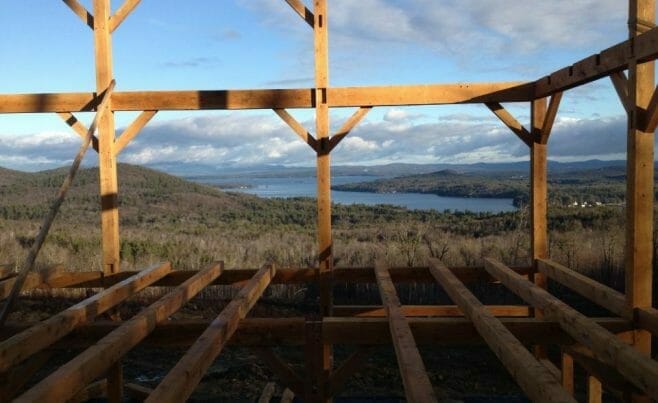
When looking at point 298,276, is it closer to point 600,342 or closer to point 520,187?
point 600,342

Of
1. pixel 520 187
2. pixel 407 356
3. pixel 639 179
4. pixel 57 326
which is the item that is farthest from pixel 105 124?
pixel 520 187

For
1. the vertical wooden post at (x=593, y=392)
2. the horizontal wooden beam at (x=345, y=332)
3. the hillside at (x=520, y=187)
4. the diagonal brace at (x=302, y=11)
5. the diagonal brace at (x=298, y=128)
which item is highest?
the diagonal brace at (x=302, y=11)

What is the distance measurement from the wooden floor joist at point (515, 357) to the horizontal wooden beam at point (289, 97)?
2195mm

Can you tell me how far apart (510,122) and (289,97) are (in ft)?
7.47

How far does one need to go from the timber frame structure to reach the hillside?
13908 millimetres

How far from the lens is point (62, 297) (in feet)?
32.5

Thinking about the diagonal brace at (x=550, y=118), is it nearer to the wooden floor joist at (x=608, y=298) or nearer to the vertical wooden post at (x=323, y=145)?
the wooden floor joist at (x=608, y=298)

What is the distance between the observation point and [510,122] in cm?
627

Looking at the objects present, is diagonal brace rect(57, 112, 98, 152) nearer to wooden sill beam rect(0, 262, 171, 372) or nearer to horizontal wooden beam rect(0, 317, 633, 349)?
wooden sill beam rect(0, 262, 171, 372)

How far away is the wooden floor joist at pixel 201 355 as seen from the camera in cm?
282

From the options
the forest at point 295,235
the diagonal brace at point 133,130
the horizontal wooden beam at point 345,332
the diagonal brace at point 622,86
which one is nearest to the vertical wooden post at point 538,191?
the diagonal brace at point 622,86

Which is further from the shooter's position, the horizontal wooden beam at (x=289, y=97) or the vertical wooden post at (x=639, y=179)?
the horizontal wooden beam at (x=289, y=97)

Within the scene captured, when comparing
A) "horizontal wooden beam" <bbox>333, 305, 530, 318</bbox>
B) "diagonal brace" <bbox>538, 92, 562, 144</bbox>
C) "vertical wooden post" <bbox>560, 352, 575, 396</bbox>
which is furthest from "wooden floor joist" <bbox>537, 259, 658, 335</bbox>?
"diagonal brace" <bbox>538, 92, 562, 144</bbox>

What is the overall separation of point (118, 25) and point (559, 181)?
36.1 m
